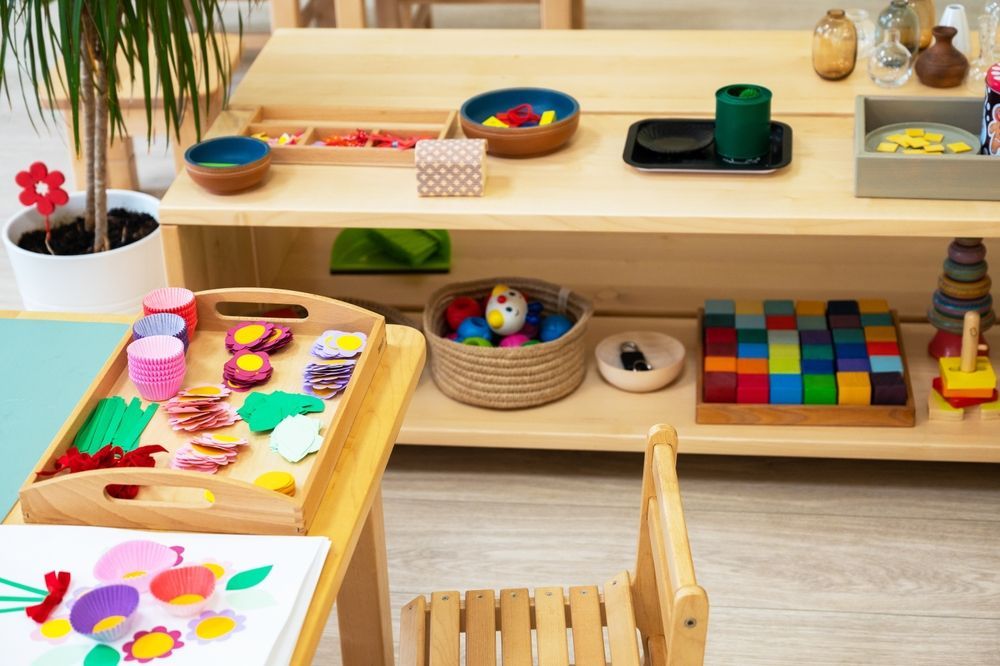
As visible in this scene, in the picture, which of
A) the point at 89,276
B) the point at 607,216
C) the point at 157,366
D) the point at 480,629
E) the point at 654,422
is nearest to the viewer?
the point at 157,366

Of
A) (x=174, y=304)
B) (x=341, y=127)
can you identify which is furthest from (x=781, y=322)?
(x=174, y=304)

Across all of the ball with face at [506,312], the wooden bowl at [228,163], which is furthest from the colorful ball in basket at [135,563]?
the ball with face at [506,312]

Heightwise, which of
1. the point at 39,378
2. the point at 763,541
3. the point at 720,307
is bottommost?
the point at 763,541

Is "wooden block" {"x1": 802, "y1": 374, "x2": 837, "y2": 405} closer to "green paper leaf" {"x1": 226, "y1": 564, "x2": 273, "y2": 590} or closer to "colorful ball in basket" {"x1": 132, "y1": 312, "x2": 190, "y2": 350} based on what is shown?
"colorful ball in basket" {"x1": 132, "y1": 312, "x2": 190, "y2": 350}

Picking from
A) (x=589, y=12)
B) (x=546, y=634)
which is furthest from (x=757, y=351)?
(x=589, y=12)

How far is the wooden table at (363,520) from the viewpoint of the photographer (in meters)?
1.07

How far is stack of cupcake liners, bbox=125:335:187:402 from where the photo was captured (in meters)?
1.25

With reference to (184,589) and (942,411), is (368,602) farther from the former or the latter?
(942,411)

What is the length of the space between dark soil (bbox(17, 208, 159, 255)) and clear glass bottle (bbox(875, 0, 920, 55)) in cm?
141

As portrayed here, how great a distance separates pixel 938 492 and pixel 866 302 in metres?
0.37

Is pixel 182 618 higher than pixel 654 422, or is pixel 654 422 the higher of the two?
pixel 182 618

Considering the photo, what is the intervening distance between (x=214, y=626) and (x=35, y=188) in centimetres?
156

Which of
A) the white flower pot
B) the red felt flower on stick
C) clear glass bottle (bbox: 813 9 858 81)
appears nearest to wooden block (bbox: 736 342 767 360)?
clear glass bottle (bbox: 813 9 858 81)

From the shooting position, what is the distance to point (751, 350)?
2.13 metres
